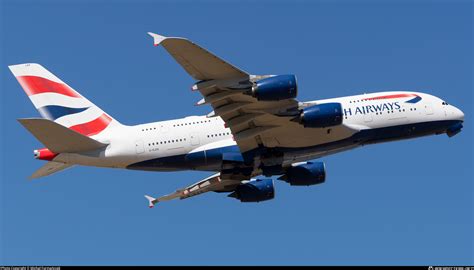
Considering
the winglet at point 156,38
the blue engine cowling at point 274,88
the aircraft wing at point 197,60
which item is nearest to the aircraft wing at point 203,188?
the blue engine cowling at point 274,88

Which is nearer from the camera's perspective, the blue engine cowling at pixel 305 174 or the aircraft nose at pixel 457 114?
the aircraft nose at pixel 457 114

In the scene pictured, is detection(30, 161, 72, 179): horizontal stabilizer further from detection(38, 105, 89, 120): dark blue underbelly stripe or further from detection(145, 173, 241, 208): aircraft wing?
detection(145, 173, 241, 208): aircraft wing

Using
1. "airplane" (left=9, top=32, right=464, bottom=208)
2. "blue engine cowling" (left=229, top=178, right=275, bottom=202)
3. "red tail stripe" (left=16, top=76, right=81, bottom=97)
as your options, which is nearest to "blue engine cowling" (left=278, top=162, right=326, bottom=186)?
"airplane" (left=9, top=32, right=464, bottom=208)

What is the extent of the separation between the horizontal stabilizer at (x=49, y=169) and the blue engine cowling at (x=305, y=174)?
552 inches

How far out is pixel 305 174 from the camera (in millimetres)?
61969

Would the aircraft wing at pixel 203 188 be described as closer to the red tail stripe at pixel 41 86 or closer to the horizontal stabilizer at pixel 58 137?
the horizontal stabilizer at pixel 58 137

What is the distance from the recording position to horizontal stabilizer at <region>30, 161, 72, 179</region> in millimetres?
57688

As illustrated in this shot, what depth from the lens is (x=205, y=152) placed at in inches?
2263

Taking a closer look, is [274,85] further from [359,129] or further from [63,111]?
[63,111]

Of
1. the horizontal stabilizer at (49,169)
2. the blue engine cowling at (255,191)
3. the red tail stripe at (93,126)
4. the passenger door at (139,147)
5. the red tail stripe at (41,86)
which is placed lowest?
the blue engine cowling at (255,191)

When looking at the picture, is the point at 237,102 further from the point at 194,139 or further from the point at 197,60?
the point at 197,60

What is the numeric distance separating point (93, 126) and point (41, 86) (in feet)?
14.3

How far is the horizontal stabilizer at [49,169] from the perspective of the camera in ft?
189

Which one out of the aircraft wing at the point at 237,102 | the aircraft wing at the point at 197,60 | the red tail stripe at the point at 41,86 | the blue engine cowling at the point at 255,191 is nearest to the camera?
the aircraft wing at the point at 197,60
